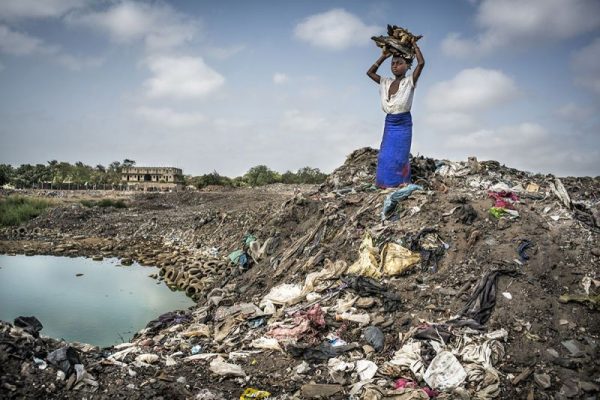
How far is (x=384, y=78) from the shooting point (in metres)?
7.37

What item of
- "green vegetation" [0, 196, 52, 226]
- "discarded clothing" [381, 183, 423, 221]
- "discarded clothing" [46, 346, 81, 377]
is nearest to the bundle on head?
"discarded clothing" [381, 183, 423, 221]

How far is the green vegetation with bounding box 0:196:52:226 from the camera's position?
808 inches

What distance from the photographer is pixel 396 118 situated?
24.1 feet

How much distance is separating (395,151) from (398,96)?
3.31ft

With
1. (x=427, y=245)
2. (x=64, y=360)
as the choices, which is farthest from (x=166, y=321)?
(x=427, y=245)

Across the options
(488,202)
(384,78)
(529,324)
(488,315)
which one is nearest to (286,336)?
(488,315)

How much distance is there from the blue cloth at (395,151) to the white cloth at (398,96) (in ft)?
0.45

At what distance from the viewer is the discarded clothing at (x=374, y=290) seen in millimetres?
5145

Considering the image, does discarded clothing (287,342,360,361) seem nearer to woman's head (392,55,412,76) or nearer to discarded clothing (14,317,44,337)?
discarded clothing (14,317,44,337)

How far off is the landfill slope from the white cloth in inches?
61.1

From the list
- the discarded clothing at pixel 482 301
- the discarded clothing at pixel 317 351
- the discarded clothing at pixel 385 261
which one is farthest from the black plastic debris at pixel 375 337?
the discarded clothing at pixel 385 261

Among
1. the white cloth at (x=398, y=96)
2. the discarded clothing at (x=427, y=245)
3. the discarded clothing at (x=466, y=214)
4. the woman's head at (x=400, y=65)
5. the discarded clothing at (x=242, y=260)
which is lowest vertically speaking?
the discarded clothing at (x=242, y=260)

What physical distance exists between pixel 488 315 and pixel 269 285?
11.6 feet

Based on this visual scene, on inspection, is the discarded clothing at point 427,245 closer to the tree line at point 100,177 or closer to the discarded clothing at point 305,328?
the discarded clothing at point 305,328
